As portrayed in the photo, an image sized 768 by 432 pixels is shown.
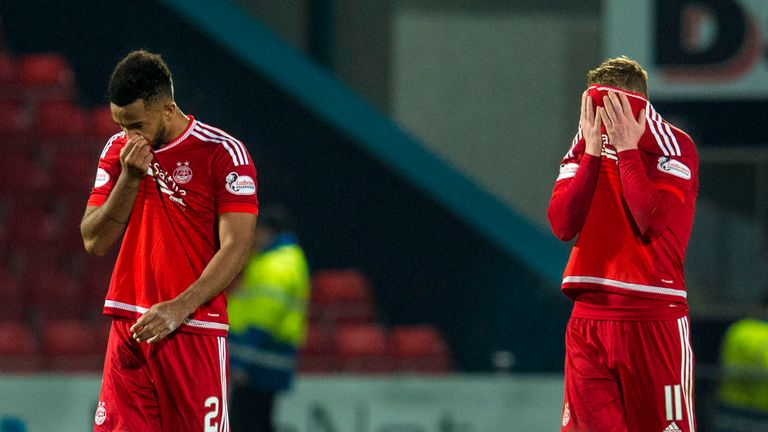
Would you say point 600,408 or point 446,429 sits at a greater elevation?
point 600,408

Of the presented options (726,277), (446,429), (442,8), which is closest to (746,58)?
(726,277)

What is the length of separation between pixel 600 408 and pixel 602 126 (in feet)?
2.94

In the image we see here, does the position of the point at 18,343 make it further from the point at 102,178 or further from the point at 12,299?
the point at 102,178

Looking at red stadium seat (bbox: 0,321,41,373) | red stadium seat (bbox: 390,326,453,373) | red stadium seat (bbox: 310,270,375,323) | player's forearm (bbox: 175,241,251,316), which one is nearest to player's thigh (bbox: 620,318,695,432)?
player's forearm (bbox: 175,241,251,316)

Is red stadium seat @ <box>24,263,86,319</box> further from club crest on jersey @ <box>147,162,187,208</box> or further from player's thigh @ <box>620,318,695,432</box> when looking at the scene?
player's thigh @ <box>620,318,695,432</box>

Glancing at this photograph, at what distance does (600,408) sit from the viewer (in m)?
4.22

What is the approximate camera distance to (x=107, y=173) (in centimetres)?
418

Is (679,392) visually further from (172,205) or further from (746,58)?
(746,58)

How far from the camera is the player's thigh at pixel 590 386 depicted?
4.22 m

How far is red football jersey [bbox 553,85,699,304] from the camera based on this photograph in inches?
168

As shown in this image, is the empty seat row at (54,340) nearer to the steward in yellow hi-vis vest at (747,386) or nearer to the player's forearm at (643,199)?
the steward in yellow hi-vis vest at (747,386)

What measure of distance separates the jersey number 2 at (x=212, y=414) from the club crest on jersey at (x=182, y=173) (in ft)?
2.19

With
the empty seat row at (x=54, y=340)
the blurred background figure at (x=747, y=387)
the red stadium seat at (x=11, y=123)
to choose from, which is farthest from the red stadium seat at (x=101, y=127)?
the blurred background figure at (x=747, y=387)

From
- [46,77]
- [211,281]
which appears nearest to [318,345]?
[46,77]
